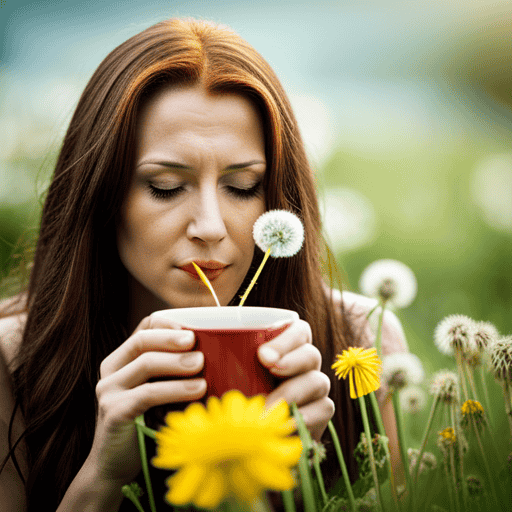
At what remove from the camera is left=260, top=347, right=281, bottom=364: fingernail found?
0.55 metres

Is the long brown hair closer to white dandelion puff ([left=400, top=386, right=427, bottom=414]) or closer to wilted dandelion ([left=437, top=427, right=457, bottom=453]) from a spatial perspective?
white dandelion puff ([left=400, top=386, right=427, bottom=414])

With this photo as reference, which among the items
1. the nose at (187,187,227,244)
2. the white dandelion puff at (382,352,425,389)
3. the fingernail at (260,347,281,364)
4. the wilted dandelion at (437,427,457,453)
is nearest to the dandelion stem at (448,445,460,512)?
the wilted dandelion at (437,427,457,453)

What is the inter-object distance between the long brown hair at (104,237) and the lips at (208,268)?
7.1 inches

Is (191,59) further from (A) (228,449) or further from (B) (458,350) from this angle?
(A) (228,449)

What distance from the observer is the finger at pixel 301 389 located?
58cm

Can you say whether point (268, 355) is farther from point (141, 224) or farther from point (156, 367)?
point (141, 224)

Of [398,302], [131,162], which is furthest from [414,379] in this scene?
[131,162]

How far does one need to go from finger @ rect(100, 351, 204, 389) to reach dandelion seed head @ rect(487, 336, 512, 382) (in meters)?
0.30

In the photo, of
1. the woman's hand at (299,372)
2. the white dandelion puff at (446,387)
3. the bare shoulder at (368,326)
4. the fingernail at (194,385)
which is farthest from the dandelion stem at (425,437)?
the bare shoulder at (368,326)

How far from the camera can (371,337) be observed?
4.75ft

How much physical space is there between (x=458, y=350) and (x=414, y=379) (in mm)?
79

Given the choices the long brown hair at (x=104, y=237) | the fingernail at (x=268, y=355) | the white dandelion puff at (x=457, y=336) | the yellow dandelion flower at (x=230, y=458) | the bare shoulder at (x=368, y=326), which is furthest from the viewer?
the bare shoulder at (x=368, y=326)

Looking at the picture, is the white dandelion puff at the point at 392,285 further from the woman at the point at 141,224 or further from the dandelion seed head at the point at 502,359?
the dandelion seed head at the point at 502,359

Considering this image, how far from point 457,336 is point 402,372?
0.10 meters
